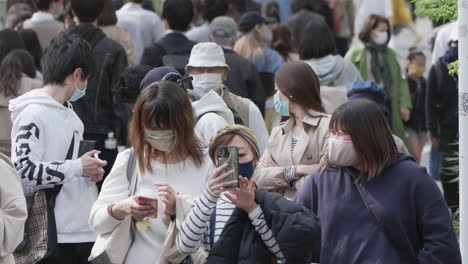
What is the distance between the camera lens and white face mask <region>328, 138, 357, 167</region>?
5.77 meters

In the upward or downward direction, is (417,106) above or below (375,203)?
below

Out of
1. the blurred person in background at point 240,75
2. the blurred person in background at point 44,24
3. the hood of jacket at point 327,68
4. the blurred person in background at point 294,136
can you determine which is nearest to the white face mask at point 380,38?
the hood of jacket at point 327,68

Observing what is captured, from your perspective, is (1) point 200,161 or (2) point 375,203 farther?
(1) point 200,161

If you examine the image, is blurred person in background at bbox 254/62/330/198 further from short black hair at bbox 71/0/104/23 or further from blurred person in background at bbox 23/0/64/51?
blurred person in background at bbox 23/0/64/51

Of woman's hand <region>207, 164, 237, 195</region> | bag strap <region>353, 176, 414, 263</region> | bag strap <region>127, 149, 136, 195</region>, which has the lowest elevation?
bag strap <region>353, 176, 414, 263</region>

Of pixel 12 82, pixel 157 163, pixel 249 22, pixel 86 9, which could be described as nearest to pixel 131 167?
pixel 157 163

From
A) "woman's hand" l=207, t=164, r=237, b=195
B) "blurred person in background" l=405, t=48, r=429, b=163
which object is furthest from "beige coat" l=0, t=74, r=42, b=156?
"blurred person in background" l=405, t=48, r=429, b=163

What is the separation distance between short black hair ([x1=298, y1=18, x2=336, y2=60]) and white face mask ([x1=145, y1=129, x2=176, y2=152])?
4.51 metres

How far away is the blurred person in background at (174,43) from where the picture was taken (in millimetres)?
10023

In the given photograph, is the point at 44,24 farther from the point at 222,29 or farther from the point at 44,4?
the point at 222,29

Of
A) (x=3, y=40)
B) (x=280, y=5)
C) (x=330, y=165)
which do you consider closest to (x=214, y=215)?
(x=330, y=165)

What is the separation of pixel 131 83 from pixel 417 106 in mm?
6375

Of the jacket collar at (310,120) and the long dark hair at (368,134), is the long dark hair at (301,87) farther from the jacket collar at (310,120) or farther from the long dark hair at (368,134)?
the long dark hair at (368,134)

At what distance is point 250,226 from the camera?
5332 mm
